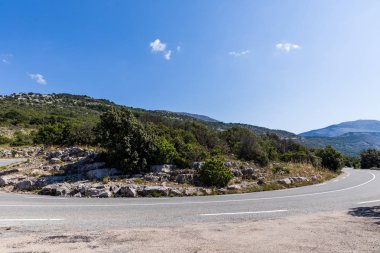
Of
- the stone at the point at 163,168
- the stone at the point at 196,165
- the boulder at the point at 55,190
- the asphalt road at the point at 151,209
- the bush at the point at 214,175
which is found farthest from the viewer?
the stone at the point at 196,165

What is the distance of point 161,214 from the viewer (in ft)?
32.4

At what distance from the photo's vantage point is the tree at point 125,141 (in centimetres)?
1777

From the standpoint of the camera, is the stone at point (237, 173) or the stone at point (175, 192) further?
the stone at point (237, 173)

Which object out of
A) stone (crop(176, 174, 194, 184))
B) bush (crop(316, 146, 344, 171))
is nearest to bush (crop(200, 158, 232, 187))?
stone (crop(176, 174, 194, 184))

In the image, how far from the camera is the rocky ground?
14.7 m

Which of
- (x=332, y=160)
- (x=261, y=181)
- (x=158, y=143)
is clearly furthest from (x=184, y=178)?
(x=332, y=160)

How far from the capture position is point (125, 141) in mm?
17984

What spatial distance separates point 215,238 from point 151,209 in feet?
15.0

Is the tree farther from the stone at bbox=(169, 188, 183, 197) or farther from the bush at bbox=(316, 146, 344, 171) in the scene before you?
the bush at bbox=(316, 146, 344, 171)

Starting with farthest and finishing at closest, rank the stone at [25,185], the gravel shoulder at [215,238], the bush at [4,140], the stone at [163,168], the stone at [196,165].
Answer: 1. the bush at [4,140]
2. the stone at [196,165]
3. the stone at [163,168]
4. the stone at [25,185]
5. the gravel shoulder at [215,238]

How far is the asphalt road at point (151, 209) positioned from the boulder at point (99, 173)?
147 inches

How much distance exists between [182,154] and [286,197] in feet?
24.2

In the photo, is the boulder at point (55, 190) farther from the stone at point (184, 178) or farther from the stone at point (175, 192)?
the stone at point (184, 178)

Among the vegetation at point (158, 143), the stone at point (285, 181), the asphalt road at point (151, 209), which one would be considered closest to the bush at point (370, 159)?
the vegetation at point (158, 143)
